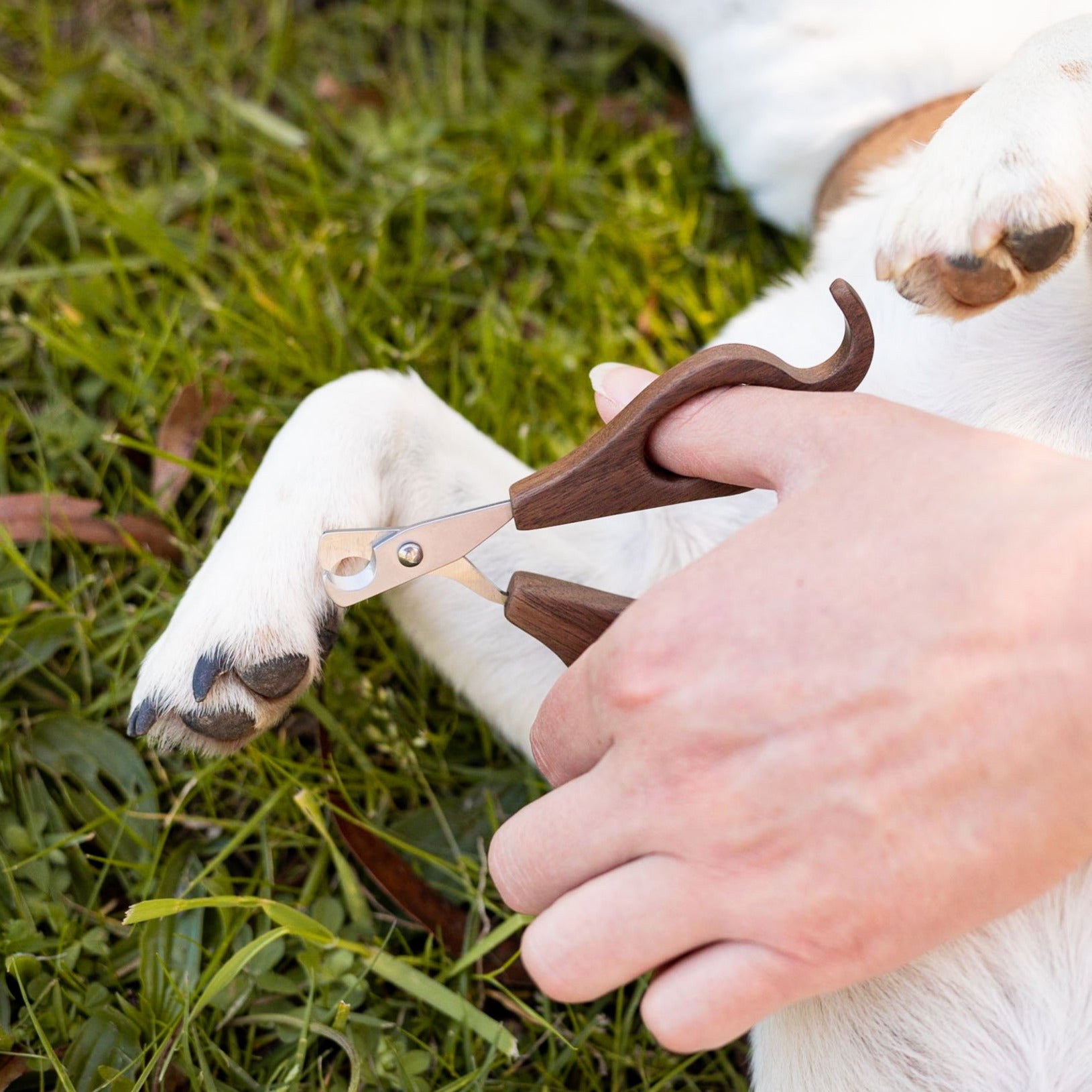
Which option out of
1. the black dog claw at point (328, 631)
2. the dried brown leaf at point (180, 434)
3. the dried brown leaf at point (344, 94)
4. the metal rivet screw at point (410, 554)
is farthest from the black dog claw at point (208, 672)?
the dried brown leaf at point (344, 94)

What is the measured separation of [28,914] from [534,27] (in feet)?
8.43

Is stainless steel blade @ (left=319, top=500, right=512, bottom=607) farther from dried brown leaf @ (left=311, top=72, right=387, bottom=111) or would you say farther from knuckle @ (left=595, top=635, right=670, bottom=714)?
dried brown leaf @ (left=311, top=72, right=387, bottom=111)

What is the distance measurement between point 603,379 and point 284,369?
1132 millimetres

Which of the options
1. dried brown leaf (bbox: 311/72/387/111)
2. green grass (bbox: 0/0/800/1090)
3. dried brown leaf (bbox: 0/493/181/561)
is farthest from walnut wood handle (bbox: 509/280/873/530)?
dried brown leaf (bbox: 311/72/387/111)

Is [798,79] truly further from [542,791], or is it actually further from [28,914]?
[28,914]

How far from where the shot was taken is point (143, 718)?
1.54 metres

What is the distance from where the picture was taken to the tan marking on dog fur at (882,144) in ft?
6.60

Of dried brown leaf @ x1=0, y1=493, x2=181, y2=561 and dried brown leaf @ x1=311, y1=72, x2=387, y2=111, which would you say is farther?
dried brown leaf @ x1=311, y1=72, x2=387, y2=111

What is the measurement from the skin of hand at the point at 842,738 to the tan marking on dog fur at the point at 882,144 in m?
1.12

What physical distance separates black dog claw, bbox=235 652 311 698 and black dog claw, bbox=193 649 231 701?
0.8 inches

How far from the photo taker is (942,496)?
42.8 inches

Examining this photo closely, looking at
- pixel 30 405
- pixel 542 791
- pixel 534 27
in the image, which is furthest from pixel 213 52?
pixel 542 791

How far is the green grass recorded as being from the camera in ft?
5.74

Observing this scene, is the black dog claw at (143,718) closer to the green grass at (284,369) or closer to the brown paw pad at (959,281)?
the green grass at (284,369)
